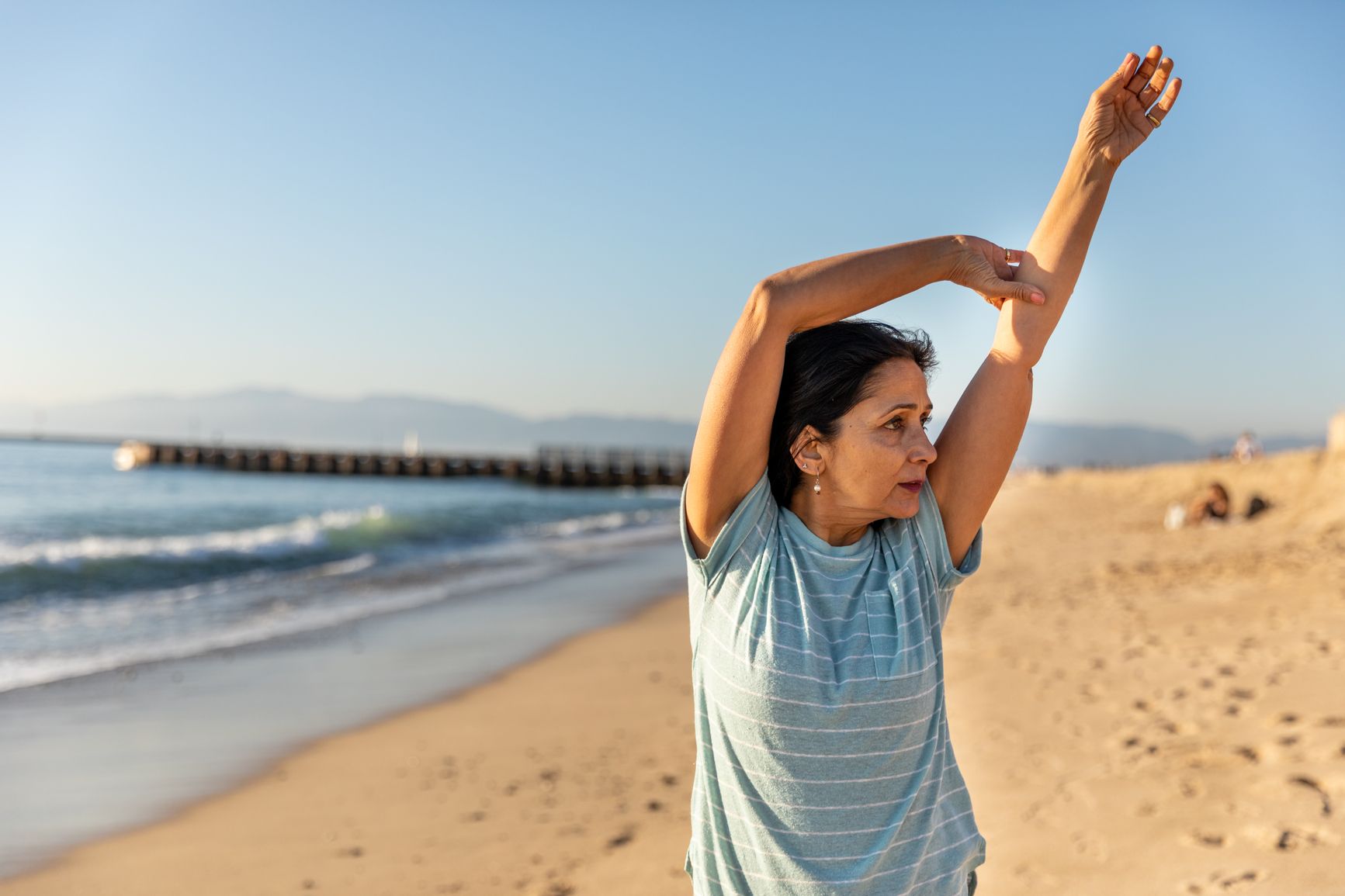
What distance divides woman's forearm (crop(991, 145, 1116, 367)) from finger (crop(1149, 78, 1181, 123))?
0.15m

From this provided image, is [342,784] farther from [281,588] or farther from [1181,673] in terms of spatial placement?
[281,588]

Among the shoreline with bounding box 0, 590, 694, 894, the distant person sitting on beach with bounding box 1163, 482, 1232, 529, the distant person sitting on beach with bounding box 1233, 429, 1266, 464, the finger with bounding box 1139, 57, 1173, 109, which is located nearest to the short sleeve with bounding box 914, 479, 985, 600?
the finger with bounding box 1139, 57, 1173, 109

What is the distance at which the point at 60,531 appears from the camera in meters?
19.5

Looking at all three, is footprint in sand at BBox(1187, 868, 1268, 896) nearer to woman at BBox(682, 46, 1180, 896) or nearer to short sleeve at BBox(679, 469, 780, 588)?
woman at BBox(682, 46, 1180, 896)

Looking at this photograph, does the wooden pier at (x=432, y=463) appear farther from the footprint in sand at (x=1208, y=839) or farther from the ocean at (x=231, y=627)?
the footprint in sand at (x=1208, y=839)

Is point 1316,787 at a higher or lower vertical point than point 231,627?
higher

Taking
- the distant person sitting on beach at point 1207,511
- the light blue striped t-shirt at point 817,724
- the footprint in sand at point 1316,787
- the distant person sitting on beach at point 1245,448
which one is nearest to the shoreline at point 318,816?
the footprint in sand at point 1316,787

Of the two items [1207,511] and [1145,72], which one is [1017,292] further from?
[1207,511]

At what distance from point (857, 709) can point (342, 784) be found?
4.55m

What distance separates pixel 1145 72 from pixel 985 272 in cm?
53

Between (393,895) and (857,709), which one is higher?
(857,709)

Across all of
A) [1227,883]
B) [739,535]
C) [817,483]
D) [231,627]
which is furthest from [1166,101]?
[231,627]

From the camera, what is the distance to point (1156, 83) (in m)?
1.81

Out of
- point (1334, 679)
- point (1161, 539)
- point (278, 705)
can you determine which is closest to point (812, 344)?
point (1334, 679)
